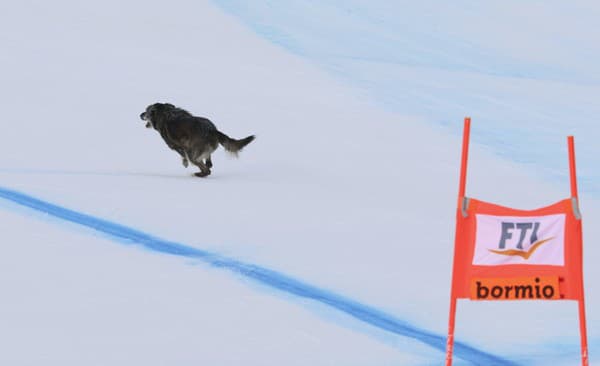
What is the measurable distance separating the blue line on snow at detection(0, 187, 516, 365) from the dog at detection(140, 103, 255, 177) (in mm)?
1307

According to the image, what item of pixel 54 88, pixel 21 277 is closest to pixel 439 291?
pixel 21 277

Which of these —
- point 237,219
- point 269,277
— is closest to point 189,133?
point 237,219

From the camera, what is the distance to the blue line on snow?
6.10 m

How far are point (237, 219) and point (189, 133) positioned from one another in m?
1.17

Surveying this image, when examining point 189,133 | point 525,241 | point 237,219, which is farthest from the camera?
point 189,133

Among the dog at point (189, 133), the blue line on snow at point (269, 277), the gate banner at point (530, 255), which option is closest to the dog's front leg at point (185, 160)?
the dog at point (189, 133)

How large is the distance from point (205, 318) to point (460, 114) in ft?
23.5

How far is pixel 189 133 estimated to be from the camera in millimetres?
8883

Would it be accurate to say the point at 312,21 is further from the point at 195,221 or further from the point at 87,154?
the point at 195,221

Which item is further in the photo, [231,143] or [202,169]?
[202,169]

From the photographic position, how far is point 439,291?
6961mm

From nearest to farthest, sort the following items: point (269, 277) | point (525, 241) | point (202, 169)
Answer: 1. point (525, 241)
2. point (269, 277)
3. point (202, 169)

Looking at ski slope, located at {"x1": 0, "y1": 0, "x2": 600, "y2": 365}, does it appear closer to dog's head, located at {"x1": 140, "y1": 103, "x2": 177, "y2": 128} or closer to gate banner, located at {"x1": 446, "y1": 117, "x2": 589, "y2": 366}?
dog's head, located at {"x1": 140, "y1": 103, "x2": 177, "y2": 128}

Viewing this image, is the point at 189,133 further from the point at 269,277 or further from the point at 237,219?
the point at 269,277
